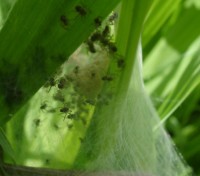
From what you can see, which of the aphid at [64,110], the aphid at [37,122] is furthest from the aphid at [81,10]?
the aphid at [37,122]

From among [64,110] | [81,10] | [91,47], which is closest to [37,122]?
[64,110]

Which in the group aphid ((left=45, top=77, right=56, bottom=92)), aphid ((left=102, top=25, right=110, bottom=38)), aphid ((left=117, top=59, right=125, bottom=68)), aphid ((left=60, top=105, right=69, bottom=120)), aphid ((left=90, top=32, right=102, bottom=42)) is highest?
aphid ((left=102, top=25, right=110, bottom=38))

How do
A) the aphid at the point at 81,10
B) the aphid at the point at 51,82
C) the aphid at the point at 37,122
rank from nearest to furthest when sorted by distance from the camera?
the aphid at the point at 81,10 < the aphid at the point at 51,82 < the aphid at the point at 37,122

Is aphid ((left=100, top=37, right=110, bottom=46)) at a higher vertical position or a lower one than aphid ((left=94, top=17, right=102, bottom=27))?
lower

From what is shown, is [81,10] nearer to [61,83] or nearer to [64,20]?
[64,20]

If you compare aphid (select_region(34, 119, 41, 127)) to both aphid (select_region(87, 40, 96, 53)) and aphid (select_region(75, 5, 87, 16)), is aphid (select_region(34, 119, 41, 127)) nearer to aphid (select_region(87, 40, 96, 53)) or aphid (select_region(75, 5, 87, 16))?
aphid (select_region(87, 40, 96, 53))

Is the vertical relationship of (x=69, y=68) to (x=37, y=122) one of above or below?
above

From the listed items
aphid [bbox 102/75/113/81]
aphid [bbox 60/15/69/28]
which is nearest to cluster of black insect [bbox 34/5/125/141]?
aphid [bbox 102/75/113/81]

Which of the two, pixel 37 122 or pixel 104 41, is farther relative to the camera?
pixel 37 122

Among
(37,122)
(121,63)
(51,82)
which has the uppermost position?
(121,63)

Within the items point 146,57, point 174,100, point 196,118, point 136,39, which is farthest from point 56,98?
point 196,118

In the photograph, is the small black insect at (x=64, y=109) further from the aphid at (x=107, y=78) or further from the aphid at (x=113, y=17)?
the aphid at (x=113, y=17)

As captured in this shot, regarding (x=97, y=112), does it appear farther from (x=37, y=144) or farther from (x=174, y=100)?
(x=174, y=100)
